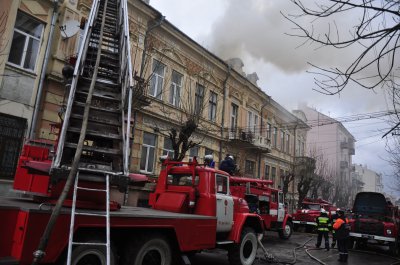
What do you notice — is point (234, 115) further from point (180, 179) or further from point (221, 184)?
point (221, 184)

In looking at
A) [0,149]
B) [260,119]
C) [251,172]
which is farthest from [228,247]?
[260,119]

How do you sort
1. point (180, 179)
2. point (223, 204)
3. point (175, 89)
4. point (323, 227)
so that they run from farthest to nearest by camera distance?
point (175, 89) < point (323, 227) < point (180, 179) < point (223, 204)

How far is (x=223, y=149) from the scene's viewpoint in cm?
2397

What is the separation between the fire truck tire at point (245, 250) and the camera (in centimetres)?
849

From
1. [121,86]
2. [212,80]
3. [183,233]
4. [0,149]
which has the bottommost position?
[183,233]

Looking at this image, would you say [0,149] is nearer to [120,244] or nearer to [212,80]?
[120,244]

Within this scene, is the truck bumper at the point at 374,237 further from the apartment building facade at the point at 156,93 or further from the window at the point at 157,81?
the window at the point at 157,81

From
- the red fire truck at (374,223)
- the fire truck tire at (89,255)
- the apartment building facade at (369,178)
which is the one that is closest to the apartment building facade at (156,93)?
the fire truck tire at (89,255)

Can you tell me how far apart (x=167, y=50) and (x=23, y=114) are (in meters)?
9.14

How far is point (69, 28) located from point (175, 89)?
792 cm

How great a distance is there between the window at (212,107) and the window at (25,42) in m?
12.2

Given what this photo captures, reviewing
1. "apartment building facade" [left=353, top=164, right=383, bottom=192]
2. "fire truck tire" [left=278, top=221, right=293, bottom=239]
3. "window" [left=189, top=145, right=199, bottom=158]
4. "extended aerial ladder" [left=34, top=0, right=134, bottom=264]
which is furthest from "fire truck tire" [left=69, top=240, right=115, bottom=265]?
"apartment building facade" [left=353, top=164, right=383, bottom=192]

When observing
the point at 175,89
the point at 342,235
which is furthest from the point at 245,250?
the point at 175,89

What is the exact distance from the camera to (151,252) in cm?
605
